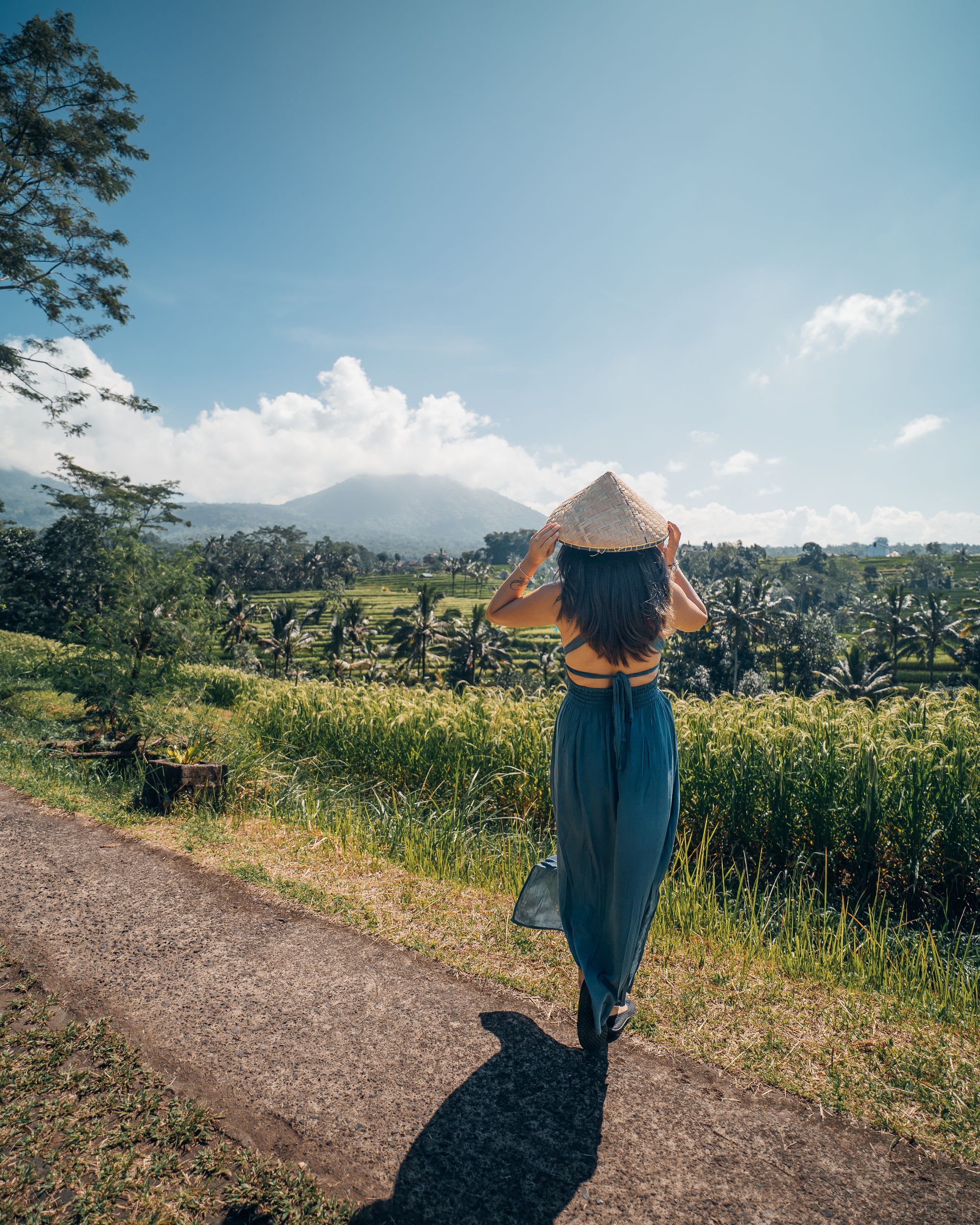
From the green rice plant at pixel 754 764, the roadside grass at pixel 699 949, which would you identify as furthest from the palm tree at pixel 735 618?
the roadside grass at pixel 699 949

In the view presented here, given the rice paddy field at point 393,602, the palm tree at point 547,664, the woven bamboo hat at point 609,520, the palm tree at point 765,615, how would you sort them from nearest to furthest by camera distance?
the woven bamboo hat at point 609,520 < the palm tree at point 547,664 < the palm tree at point 765,615 < the rice paddy field at point 393,602

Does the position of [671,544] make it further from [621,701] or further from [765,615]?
[765,615]

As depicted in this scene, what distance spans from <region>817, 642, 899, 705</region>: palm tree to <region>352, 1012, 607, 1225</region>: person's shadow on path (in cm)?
3301

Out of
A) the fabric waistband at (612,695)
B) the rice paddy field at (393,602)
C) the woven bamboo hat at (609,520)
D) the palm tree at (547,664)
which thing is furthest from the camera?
the rice paddy field at (393,602)

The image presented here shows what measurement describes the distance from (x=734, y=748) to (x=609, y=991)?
2546 millimetres

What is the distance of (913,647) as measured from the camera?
44.1 meters

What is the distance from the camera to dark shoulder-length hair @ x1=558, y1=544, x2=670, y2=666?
200 centimetres

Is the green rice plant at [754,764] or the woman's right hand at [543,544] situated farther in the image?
the green rice plant at [754,764]

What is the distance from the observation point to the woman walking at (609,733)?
6.59ft

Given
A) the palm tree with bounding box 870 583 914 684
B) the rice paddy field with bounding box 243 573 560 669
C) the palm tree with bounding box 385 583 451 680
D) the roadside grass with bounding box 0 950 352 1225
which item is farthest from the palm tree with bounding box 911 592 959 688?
the roadside grass with bounding box 0 950 352 1225

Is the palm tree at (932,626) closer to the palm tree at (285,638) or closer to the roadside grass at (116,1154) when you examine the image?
the palm tree at (285,638)

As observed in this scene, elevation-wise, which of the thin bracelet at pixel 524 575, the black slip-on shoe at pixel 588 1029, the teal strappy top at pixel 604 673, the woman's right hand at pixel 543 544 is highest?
the woman's right hand at pixel 543 544

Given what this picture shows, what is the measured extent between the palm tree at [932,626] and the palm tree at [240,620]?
45273 mm

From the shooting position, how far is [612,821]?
6.83ft
